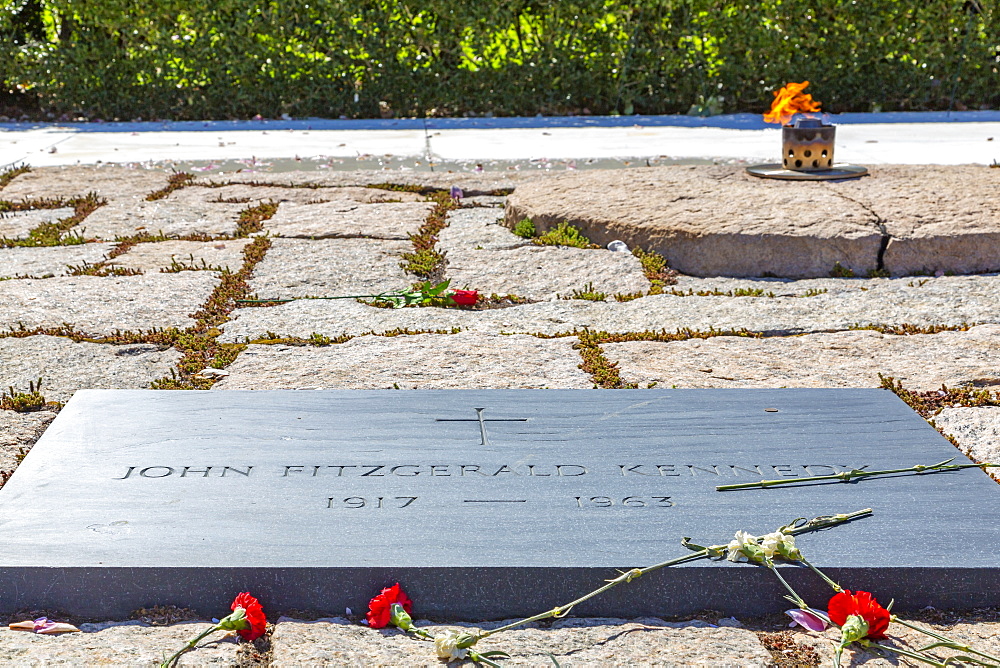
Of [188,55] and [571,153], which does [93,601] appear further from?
[188,55]

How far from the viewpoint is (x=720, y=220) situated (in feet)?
11.2

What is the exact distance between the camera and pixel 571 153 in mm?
5727

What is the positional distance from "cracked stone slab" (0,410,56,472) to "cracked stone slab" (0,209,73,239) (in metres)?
Answer: 1.93

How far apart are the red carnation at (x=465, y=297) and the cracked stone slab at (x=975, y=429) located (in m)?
1.34

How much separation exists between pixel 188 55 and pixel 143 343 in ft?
17.5

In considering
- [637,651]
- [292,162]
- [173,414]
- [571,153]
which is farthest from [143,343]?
[571,153]

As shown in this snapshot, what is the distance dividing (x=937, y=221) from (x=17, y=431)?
275cm

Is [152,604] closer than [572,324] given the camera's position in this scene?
Yes

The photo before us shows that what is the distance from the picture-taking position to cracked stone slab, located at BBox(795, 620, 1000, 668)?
140 cm

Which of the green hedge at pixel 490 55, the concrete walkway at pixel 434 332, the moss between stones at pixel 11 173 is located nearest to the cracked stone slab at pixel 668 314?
the concrete walkway at pixel 434 332

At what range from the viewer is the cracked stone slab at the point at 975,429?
2.00 meters

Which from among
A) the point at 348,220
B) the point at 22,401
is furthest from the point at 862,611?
the point at 348,220

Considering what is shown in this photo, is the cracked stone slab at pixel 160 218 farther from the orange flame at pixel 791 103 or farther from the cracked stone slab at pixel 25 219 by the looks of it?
the orange flame at pixel 791 103

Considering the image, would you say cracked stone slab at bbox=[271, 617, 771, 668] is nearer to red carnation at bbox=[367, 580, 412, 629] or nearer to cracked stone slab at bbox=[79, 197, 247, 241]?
red carnation at bbox=[367, 580, 412, 629]
